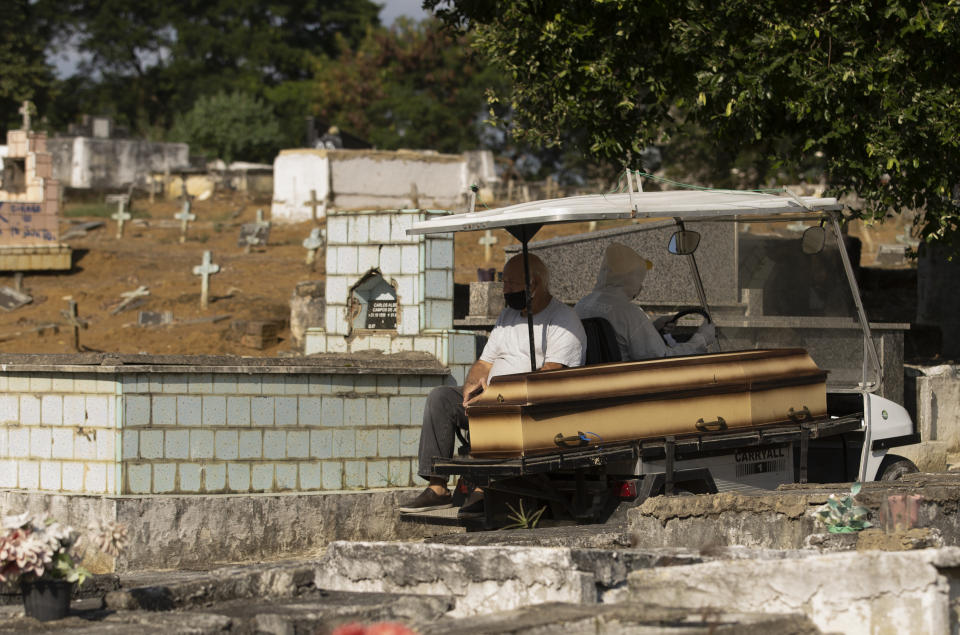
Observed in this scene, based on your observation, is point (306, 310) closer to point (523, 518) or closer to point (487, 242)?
point (487, 242)

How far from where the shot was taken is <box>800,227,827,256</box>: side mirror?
10.0 m

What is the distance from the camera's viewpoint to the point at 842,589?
505 cm

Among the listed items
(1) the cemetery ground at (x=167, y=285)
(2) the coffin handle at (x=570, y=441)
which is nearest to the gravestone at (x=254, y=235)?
(1) the cemetery ground at (x=167, y=285)

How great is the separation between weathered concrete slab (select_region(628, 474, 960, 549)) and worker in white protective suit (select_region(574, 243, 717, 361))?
75.5 inches

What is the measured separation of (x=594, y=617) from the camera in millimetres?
4855

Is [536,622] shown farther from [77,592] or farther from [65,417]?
[65,417]

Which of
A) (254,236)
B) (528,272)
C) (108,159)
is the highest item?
(108,159)

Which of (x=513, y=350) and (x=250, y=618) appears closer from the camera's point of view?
(x=250, y=618)

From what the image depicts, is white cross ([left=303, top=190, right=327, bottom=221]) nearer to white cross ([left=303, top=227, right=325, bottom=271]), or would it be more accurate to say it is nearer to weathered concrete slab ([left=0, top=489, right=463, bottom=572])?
white cross ([left=303, top=227, right=325, bottom=271])

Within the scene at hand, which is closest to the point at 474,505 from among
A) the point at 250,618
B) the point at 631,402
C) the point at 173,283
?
the point at 631,402

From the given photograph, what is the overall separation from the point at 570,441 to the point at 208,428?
3209 mm

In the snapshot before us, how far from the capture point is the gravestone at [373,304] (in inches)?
467

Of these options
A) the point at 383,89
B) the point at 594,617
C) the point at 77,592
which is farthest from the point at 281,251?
the point at 383,89

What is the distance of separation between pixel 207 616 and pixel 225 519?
15.0 feet
